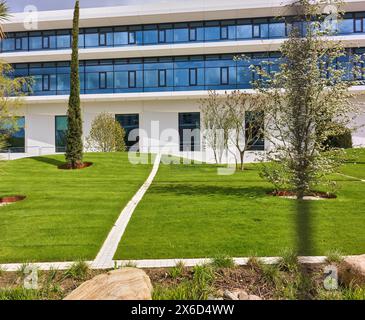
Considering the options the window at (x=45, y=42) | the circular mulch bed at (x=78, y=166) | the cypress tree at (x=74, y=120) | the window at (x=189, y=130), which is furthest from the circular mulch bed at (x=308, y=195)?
the window at (x=45, y=42)

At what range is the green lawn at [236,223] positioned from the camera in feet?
26.0

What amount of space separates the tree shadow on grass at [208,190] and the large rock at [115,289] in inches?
315

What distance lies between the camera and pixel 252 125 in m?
22.8

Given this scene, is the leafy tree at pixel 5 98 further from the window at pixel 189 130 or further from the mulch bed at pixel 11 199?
the window at pixel 189 130

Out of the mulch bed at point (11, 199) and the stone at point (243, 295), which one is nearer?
the stone at point (243, 295)

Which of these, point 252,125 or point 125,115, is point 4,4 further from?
point 125,115

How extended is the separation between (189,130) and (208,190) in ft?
72.0

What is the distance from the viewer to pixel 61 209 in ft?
38.0

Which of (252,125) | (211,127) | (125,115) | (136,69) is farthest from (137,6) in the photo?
(252,125)

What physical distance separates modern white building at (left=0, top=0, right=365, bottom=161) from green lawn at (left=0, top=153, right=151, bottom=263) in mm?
15668

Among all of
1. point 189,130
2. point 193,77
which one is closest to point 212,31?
point 193,77

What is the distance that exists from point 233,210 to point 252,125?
12633 mm

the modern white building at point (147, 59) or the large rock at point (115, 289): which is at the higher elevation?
the modern white building at point (147, 59)

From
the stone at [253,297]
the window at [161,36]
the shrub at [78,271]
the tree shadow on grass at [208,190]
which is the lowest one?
the stone at [253,297]
